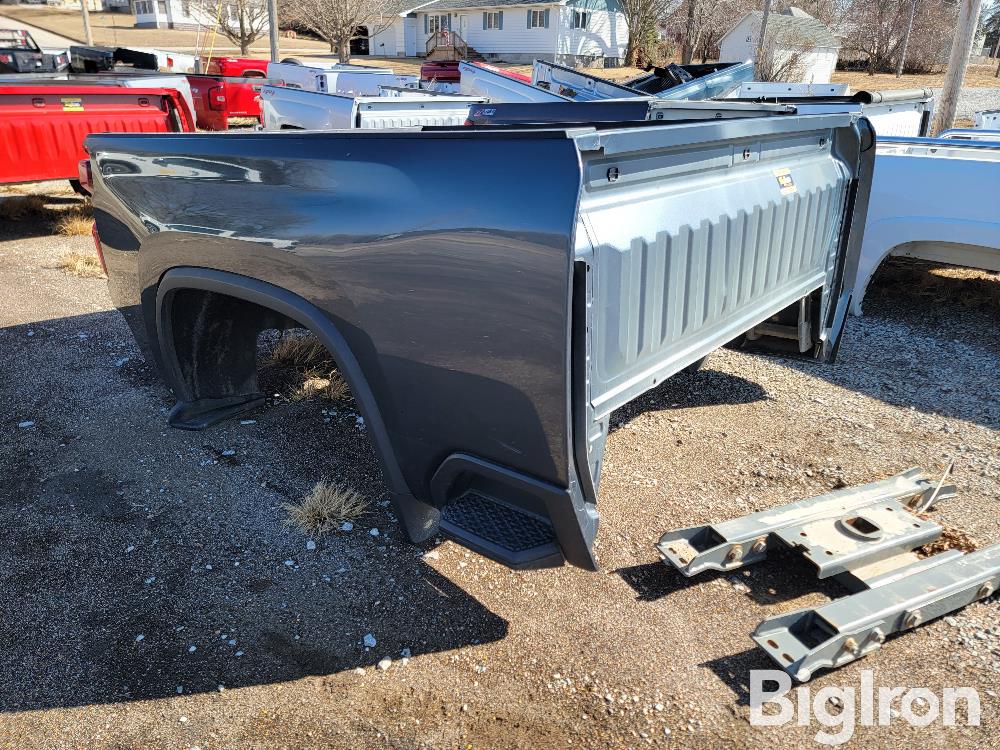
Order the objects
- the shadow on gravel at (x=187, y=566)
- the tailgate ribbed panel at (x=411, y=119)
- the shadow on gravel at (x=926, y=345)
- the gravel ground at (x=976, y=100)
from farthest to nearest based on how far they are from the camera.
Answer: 1. the gravel ground at (x=976, y=100)
2. the tailgate ribbed panel at (x=411, y=119)
3. the shadow on gravel at (x=926, y=345)
4. the shadow on gravel at (x=187, y=566)

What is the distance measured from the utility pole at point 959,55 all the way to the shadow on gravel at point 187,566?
38.2 feet

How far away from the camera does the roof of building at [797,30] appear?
120 ft

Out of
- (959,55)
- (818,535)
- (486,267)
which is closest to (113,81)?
(486,267)

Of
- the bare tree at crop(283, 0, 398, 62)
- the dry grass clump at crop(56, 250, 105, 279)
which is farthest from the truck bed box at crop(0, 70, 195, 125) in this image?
the bare tree at crop(283, 0, 398, 62)

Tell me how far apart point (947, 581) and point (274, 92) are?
826 centimetres

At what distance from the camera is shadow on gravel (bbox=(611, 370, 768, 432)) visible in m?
4.37

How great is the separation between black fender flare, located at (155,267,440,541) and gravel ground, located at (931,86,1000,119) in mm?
24455

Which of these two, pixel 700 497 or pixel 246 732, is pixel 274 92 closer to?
pixel 700 497

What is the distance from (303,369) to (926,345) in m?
4.41

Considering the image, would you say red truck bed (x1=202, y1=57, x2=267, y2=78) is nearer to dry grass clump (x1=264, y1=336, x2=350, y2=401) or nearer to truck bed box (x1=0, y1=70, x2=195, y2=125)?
truck bed box (x1=0, y1=70, x2=195, y2=125)

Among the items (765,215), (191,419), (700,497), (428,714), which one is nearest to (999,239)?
(765,215)

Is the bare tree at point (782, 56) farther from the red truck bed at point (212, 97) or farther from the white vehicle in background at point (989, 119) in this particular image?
the red truck bed at point (212, 97)

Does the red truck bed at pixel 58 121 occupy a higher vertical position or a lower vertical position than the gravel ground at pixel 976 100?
higher

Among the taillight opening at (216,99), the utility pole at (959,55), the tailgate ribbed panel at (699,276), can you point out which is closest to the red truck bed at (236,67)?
the taillight opening at (216,99)
